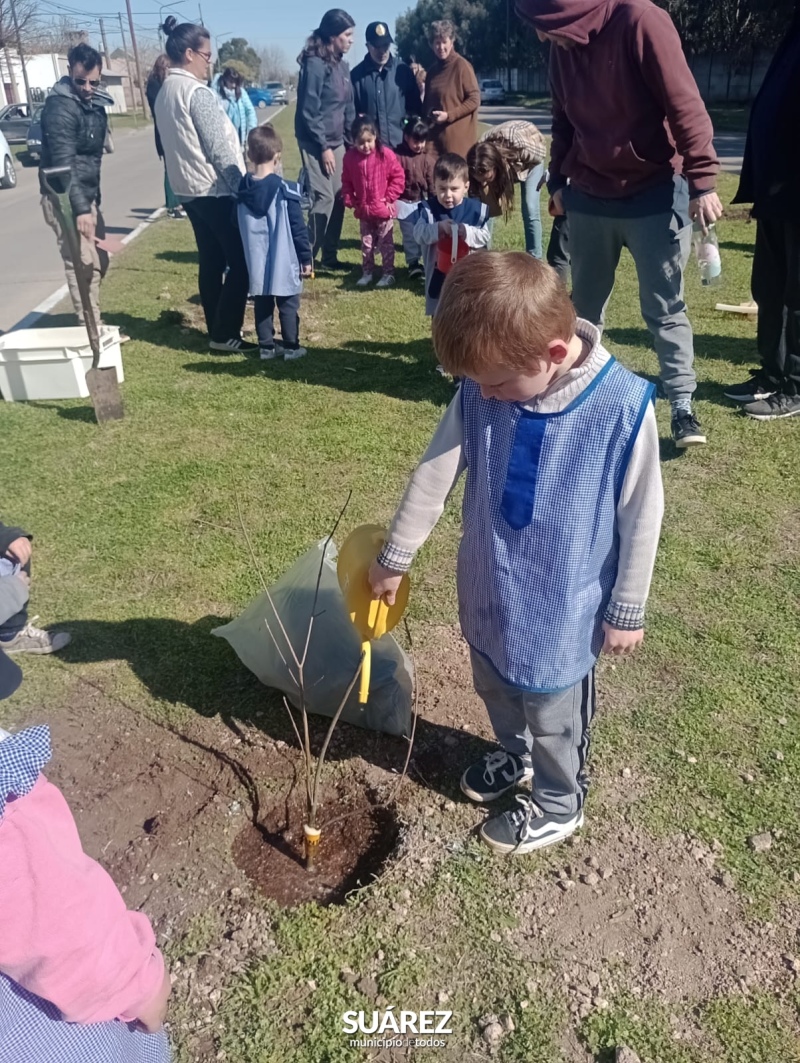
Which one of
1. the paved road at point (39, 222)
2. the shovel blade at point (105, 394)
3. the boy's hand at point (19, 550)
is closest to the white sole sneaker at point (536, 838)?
the boy's hand at point (19, 550)

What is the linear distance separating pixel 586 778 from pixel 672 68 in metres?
2.81

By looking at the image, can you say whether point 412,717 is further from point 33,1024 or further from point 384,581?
point 33,1024

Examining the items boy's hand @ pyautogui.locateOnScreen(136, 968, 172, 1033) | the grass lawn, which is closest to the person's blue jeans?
the grass lawn

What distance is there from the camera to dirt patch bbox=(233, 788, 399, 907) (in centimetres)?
221

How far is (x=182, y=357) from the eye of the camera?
611 centimetres

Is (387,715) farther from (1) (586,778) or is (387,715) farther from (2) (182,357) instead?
(2) (182,357)

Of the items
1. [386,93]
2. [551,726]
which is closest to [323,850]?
[551,726]

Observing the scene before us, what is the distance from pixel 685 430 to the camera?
416 centimetres

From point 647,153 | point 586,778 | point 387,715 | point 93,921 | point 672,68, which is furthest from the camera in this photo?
point 647,153

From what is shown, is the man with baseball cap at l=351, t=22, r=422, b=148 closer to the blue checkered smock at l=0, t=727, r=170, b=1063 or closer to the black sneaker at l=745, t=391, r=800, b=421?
the black sneaker at l=745, t=391, r=800, b=421

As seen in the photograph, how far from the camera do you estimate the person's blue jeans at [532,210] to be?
251 inches

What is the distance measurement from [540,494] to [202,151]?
4664 millimetres

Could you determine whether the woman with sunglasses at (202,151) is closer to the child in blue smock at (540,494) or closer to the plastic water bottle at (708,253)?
the plastic water bottle at (708,253)

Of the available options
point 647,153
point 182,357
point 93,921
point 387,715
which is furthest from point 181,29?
point 93,921
